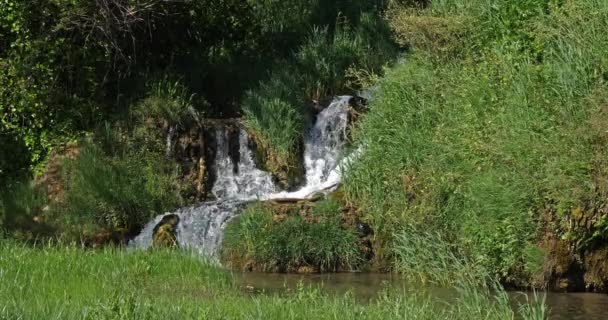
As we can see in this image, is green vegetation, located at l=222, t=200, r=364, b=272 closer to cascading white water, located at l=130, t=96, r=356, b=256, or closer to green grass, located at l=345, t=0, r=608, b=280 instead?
green grass, located at l=345, t=0, r=608, b=280

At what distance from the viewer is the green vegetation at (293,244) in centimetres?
1605

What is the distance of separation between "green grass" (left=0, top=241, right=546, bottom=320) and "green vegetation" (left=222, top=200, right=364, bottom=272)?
3.14 meters

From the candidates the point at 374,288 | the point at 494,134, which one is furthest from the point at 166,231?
the point at 494,134

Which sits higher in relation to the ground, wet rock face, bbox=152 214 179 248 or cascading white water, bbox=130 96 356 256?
cascading white water, bbox=130 96 356 256

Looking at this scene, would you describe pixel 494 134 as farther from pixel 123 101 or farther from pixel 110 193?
pixel 123 101

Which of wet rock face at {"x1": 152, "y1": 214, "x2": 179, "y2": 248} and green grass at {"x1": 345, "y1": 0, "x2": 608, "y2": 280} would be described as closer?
green grass at {"x1": 345, "y1": 0, "x2": 608, "y2": 280}

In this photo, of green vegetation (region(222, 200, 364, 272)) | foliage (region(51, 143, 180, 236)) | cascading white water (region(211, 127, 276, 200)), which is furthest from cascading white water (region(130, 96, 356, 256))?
green vegetation (region(222, 200, 364, 272))

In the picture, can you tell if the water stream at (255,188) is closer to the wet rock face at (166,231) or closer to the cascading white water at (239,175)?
the cascading white water at (239,175)

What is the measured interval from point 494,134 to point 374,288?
2737 millimetres

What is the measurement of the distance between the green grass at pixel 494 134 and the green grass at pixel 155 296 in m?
1.80

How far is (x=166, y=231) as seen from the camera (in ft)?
58.1

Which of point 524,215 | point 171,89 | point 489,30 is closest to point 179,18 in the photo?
point 171,89

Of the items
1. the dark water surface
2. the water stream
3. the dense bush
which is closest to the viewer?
the dark water surface

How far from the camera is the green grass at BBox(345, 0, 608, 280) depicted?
1376cm
